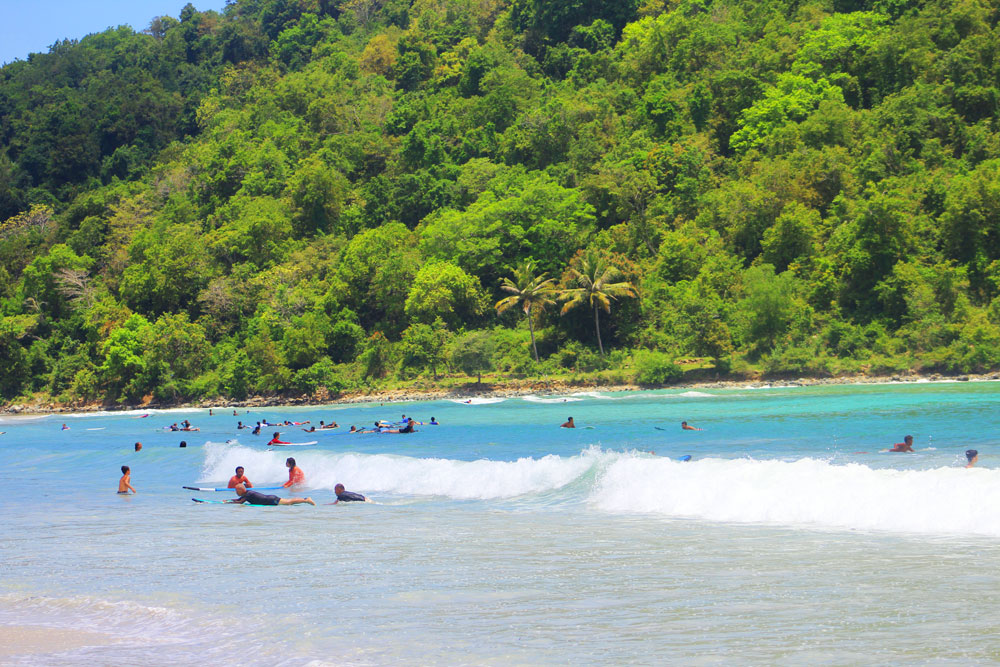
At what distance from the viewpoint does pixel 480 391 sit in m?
57.4

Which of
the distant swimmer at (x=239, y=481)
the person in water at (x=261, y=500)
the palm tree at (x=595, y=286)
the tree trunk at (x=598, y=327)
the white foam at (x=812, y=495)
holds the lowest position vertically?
the white foam at (x=812, y=495)

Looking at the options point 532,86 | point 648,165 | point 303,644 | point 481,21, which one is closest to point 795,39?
point 648,165

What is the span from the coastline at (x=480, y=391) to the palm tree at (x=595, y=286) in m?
4.04

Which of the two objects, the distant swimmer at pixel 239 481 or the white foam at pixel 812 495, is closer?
the white foam at pixel 812 495

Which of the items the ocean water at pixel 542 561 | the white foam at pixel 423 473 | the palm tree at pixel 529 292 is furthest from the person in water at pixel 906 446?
the palm tree at pixel 529 292

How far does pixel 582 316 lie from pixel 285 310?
21846 mm

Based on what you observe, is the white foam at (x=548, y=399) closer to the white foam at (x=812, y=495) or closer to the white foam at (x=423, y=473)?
the white foam at (x=423, y=473)

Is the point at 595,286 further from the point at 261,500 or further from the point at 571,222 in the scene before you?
the point at 261,500

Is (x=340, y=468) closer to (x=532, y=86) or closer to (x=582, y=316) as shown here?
(x=582, y=316)

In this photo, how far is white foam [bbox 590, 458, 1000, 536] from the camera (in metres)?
→ 13.2

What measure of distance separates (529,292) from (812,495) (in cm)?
4503

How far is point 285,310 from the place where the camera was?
64750mm

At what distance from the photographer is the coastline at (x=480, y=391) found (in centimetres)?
4925

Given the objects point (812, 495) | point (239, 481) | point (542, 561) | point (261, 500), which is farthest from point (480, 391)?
point (542, 561)
